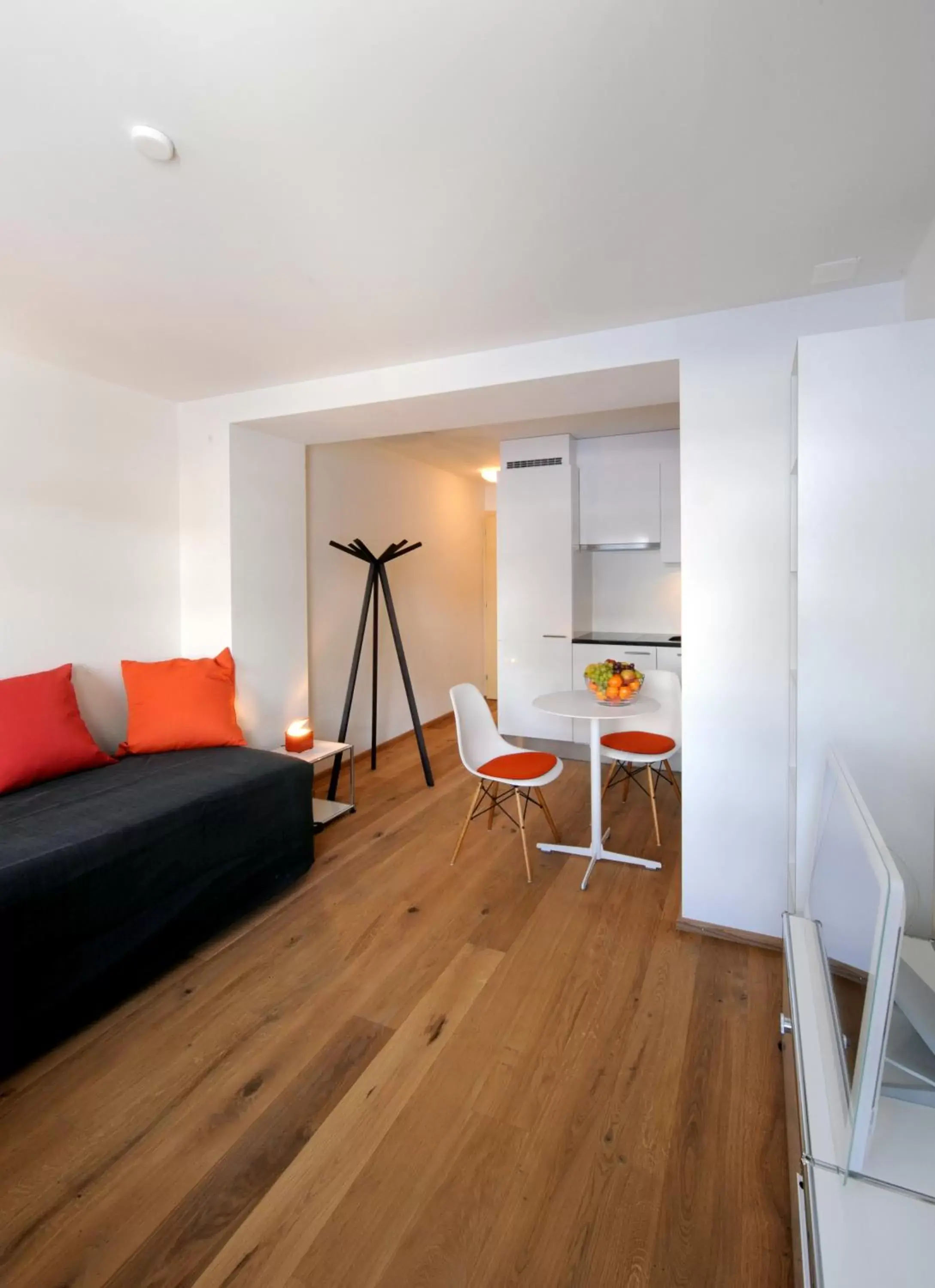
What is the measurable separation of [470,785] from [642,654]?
1.58m

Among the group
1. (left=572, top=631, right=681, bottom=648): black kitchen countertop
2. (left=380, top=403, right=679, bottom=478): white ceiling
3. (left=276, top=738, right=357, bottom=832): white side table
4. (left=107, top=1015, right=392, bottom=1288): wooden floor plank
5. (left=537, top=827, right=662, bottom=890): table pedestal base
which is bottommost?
(left=107, top=1015, right=392, bottom=1288): wooden floor plank

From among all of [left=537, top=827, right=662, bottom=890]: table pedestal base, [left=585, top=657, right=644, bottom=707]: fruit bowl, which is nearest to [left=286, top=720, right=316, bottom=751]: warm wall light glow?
[left=537, top=827, right=662, bottom=890]: table pedestal base

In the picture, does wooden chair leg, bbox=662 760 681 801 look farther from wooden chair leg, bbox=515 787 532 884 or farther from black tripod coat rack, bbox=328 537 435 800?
black tripod coat rack, bbox=328 537 435 800

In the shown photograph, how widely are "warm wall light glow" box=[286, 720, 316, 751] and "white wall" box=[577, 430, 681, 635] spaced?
2697 mm

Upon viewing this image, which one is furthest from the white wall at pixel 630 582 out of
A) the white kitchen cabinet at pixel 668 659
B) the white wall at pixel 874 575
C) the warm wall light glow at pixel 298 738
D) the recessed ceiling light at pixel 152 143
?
the recessed ceiling light at pixel 152 143

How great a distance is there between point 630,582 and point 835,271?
3199 mm

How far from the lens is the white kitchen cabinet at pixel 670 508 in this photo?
4672 millimetres

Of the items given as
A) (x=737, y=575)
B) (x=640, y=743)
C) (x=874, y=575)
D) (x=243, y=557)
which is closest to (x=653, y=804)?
(x=640, y=743)

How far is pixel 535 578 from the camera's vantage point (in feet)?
16.4

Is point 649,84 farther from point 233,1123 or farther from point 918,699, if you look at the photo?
point 233,1123

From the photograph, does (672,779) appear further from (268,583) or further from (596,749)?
(268,583)

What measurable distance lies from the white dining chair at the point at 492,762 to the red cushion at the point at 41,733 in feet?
5.60

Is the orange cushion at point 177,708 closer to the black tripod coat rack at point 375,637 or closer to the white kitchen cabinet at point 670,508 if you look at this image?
the black tripod coat rack at point 375,637

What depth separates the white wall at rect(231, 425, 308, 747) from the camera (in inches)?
145
